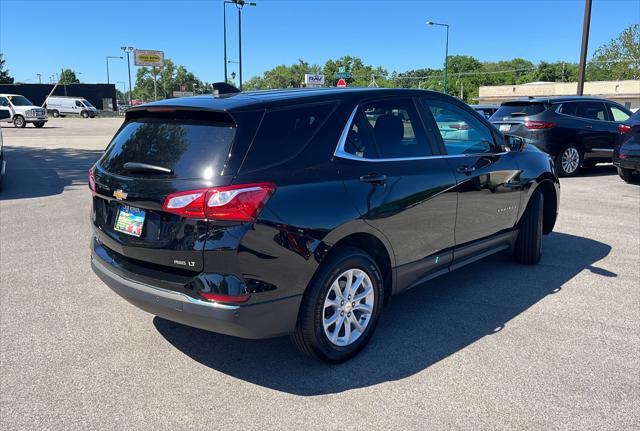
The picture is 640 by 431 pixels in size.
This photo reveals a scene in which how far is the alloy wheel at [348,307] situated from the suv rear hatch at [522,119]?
29.5 feet

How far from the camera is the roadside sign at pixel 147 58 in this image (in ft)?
267

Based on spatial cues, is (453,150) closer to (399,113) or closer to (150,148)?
(399,113)

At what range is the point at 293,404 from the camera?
3004 mm

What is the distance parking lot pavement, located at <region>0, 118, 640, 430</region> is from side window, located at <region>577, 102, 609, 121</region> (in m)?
7.76

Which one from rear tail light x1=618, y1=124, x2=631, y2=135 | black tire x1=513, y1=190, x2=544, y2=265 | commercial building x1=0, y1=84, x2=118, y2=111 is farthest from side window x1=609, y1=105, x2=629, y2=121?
commercial building x1=0, y1=84, x2=118, y2=111

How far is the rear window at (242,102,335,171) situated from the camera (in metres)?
2.99

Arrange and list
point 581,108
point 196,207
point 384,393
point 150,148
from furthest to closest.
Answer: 1. point 581,108
2. point 150,148
3. point 384,393
4. point 196,207

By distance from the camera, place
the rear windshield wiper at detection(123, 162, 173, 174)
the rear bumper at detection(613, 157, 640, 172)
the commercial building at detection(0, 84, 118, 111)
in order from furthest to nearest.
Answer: the commercial building at detection(0, 84, 118, 111), the rear bumper at detection(613, 157, 640, 172), the rear windshield wiper at detection(123, 162, 173, 174)

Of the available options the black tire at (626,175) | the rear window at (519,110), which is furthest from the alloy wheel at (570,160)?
the rear window at (519,110)

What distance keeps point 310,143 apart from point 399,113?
1048mm

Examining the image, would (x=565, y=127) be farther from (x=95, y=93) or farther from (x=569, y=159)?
(x=95, y=93)

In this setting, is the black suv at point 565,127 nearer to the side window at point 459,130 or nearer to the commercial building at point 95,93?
the side window at point 459,130

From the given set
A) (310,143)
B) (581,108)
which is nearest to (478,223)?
(310,143)

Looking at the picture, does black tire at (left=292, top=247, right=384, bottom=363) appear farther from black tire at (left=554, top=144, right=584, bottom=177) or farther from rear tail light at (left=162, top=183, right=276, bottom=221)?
black tire at (left=554, top=144, right=584, bottom=177)
